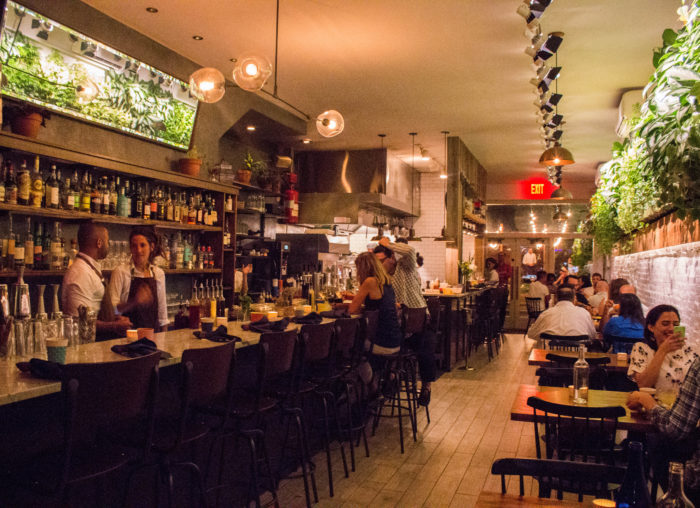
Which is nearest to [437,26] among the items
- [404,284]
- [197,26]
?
[197,26]

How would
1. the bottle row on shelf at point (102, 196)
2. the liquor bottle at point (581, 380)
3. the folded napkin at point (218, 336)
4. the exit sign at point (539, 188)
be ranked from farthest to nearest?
the exit sign at point (539, 188) → the bottle row on shelf at point (102, 196) → the folded napkin at point (218, 336) → the liquor bottle at point (581, 380)

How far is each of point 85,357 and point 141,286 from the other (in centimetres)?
162

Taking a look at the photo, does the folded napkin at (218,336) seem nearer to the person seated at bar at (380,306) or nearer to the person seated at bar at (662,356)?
the person seated at bar at (380,306)

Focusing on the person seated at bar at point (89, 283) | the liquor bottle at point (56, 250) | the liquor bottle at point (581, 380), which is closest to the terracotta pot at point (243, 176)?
the liquor bottle at point (56, 250)

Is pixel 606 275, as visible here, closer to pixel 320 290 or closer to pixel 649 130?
pixel 320 290

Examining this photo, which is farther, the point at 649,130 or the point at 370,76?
the point at 370,76

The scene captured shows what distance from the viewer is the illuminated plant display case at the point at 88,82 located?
4707mm

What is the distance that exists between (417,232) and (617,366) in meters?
9.82

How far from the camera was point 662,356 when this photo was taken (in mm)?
3736

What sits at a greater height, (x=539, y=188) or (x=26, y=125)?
(x=539, y=188)

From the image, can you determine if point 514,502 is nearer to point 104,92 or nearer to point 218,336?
point 218,336

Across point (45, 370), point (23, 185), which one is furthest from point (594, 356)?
point (23, 185)

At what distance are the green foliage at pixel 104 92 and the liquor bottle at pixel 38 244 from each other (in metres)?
1.06

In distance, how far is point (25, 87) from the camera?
4816mm
